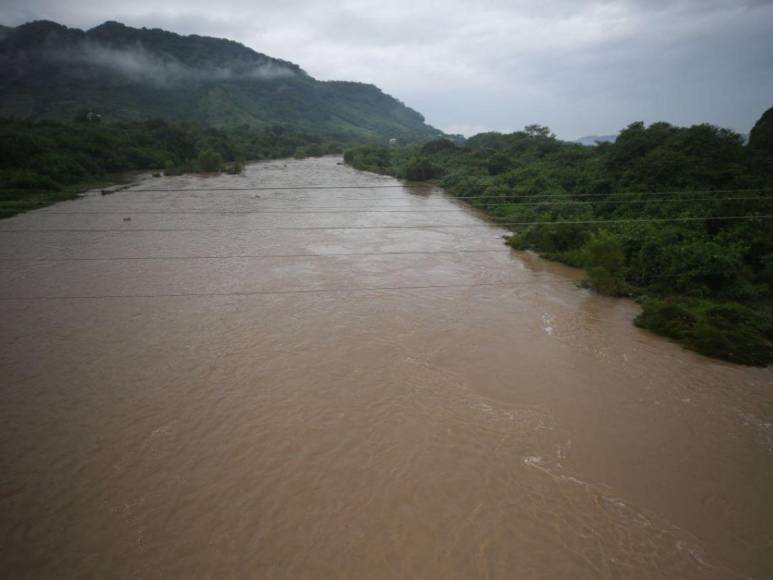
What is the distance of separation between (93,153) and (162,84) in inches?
2830

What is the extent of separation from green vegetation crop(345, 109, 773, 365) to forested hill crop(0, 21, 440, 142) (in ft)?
207

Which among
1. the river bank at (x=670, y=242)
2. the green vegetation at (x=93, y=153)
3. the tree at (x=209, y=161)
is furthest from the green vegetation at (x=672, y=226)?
the green vegetation at (x=93, y=153)

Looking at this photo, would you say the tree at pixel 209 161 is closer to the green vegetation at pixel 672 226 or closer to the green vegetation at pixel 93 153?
the green vegetation at pixel 93 153

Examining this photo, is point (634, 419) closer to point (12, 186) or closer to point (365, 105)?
point (12, 186)

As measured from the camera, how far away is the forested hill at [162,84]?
70.3 meters

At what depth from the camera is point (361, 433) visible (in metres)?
7.59

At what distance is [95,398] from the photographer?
823cm

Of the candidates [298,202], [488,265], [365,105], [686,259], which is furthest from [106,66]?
[686,259]

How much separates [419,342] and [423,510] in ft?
16.0

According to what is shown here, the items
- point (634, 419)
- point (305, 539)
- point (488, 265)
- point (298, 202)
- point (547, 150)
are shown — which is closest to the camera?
point (305, 539)

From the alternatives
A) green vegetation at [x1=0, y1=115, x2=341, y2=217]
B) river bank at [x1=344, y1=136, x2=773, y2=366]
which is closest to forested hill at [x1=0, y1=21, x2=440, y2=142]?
green vegetation at [x1=0, y1=115, x2=341, y2=217]

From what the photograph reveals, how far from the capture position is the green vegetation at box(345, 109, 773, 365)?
10.9m

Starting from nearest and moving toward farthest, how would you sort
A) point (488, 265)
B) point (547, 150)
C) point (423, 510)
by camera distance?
point (423, 510) → point (488, 265) → point (547, 150)

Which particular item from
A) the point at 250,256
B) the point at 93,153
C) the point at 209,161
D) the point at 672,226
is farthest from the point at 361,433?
the point at 209,161
